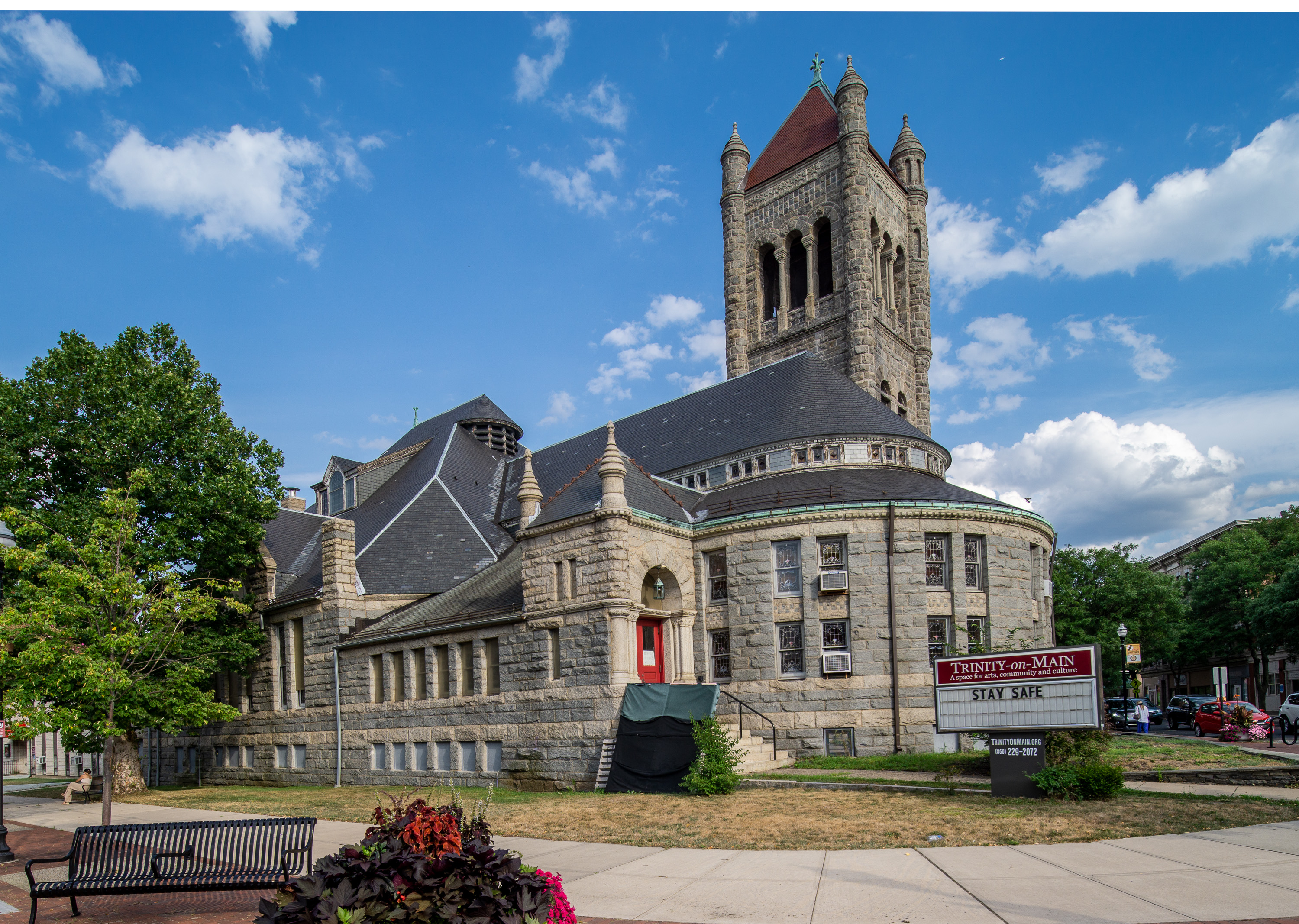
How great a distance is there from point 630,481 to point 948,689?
37.7 feet

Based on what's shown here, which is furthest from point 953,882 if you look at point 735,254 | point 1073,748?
point 735,254

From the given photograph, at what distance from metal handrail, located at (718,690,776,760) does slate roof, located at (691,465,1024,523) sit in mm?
5237

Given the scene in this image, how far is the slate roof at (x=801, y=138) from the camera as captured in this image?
51062mm

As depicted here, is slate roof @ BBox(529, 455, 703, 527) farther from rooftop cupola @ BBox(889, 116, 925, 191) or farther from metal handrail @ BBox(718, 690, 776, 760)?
rooftop cupola @ BBox(889, 116, 925, 191)

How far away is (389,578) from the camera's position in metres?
32.3

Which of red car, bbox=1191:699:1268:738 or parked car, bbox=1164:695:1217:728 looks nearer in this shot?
red car, bbox=1191:699:1268:738

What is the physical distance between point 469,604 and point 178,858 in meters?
18.1

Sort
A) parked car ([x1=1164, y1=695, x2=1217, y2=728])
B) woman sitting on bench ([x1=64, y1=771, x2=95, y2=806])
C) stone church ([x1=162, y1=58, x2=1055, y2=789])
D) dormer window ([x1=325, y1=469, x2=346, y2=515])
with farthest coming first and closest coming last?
dormer window ([x1=325, y1=469, x2=346, y2=515]), parked car ([x1=1164, y1=695, x2=1217, y2=728]), woman sitting on bench ([x1=64, y1=771, x2=95, y2=806]), stone church ([x1=162, y1=58, x2=1055, y2=789])

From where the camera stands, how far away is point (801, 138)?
53.3 meters

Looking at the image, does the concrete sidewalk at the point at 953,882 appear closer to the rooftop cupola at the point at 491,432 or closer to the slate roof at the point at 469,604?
the slate roof at the point at 469,604

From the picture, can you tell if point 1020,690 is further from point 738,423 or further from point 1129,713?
point 1129,713

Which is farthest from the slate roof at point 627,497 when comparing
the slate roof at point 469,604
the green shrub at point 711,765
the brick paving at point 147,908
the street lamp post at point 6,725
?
the brick paving at point 147,908

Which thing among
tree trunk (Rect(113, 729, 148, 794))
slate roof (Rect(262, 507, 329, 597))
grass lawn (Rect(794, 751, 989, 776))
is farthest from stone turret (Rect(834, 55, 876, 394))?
tree trunk (Rect(113, 729, 148, 794))

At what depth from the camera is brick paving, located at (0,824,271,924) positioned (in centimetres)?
935
